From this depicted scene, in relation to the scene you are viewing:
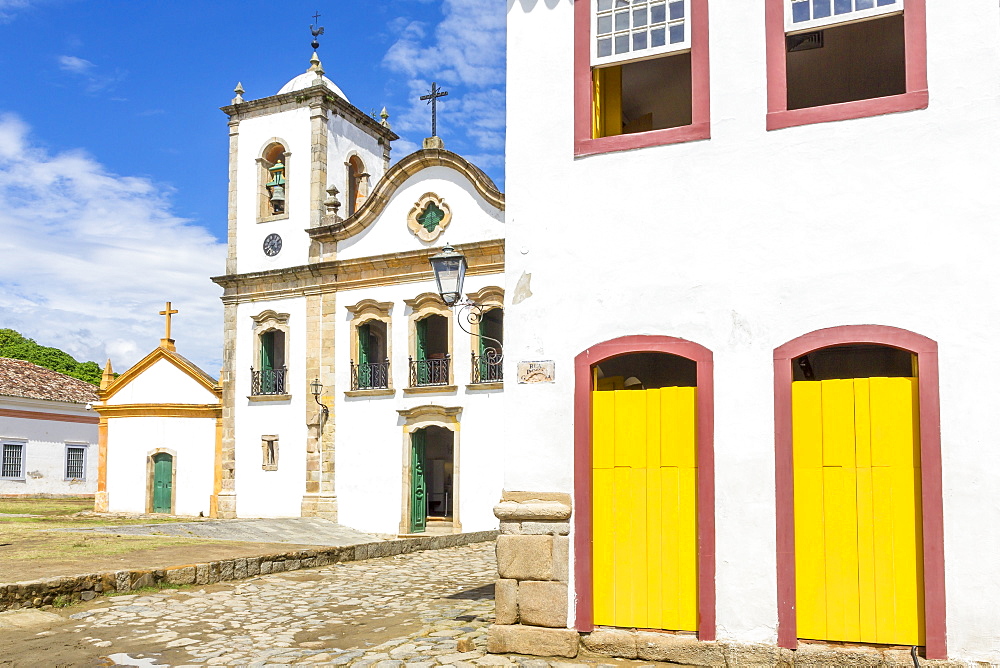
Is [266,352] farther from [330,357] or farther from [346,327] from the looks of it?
[346,327]

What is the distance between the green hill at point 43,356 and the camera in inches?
1777

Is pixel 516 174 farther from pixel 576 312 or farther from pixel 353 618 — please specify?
pixel 353 618

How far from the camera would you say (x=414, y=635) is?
7078 mm

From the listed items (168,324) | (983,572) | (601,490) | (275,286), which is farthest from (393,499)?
(983,572)

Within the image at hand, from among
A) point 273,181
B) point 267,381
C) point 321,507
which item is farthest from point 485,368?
point 273,181

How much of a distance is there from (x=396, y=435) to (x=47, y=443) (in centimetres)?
1807

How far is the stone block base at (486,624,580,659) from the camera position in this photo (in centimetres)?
610

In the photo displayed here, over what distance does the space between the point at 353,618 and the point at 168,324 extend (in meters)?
16.7

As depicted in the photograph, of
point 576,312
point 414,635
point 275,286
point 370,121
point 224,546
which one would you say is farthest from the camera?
point 370,121

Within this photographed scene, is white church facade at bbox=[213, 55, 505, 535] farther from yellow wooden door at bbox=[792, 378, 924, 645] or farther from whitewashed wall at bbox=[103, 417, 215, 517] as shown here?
yellow wooden door at bbox=[792, 378, 924, 645]

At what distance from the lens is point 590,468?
6285 mm

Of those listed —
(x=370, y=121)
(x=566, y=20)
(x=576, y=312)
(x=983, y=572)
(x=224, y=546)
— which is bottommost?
(x=224, y=546)

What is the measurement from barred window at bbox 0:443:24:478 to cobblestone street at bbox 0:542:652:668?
23088 millimetres

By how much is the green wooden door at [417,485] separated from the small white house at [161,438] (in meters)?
5.25
